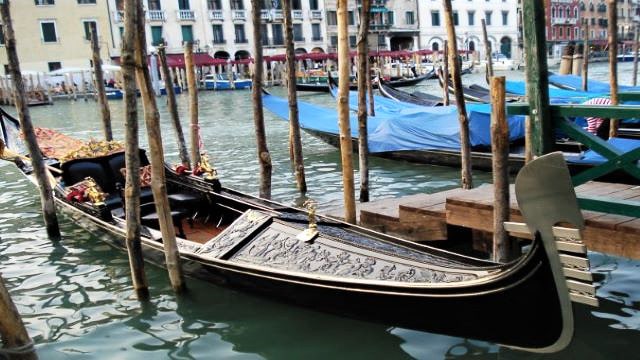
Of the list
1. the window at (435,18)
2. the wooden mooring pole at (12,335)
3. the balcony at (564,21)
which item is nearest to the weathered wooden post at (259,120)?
the wooden mooring pole at (12,335)

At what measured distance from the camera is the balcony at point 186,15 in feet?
88.0

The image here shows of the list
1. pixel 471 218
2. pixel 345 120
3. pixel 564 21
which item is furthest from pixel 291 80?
pixel 564 21

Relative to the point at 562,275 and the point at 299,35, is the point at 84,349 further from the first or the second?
the point at 299,35

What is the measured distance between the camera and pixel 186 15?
88.7 ft

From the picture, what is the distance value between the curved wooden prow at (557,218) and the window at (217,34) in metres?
27.4

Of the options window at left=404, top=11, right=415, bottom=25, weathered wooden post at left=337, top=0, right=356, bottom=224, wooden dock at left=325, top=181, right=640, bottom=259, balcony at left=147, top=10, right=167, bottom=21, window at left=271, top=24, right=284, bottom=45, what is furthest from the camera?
window at left=404, top=11, right=415, bottom=25

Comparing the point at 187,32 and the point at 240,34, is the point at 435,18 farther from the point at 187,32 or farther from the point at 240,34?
the point at 187,32

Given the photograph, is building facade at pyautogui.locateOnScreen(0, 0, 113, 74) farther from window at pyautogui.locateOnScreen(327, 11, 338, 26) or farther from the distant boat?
window at pyautogui.locateOnScreen(327, 11, 338, 26)

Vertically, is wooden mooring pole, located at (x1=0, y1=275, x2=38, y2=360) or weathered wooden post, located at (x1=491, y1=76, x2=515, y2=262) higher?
weathered wooden post, located at (x1=491, y1=76, x2=515, y2=262)

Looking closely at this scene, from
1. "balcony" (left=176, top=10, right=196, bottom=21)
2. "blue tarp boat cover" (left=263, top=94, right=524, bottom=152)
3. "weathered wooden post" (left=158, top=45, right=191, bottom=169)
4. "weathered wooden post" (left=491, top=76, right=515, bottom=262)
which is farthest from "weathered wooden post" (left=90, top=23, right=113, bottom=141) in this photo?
"balcony" (left=176, top=10, right=196, bottom=21)

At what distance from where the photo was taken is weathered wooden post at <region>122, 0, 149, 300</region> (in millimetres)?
2928

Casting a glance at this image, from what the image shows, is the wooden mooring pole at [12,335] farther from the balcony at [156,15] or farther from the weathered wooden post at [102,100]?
the balcony at [156,15]

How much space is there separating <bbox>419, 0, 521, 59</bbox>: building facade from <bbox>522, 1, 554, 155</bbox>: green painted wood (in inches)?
1211

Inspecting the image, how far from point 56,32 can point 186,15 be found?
547 centimetres
